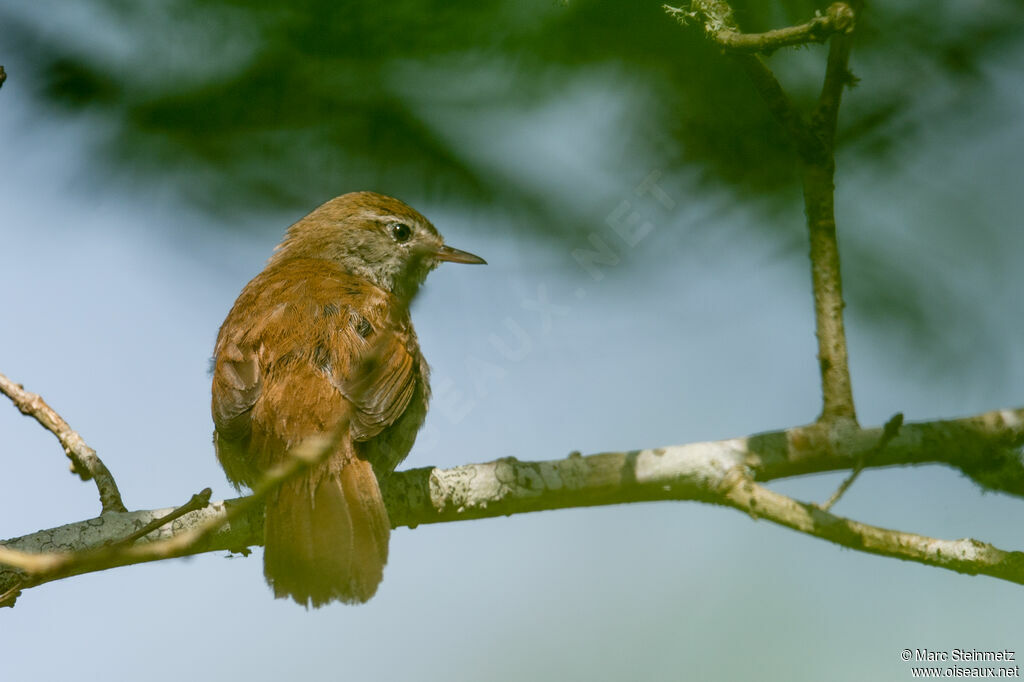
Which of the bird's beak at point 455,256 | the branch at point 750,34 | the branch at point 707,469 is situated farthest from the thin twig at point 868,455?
the bird's beak at point 455,256

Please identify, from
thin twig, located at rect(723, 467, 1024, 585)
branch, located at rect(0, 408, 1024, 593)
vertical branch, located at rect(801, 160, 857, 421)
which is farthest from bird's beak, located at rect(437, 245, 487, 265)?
thin twig, located at rect(723, 467, 1024, 585)

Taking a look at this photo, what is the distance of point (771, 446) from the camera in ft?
10.9

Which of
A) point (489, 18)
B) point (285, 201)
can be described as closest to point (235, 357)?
point (285, 201)

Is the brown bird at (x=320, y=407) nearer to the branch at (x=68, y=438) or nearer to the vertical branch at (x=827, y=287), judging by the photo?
the branch at (x=68, y=438)

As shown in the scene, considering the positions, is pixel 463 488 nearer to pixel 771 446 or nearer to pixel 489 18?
pixel 771 446

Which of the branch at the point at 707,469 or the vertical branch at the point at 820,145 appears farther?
the branch at the point at 707,469

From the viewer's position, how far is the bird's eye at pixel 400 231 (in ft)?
17.6

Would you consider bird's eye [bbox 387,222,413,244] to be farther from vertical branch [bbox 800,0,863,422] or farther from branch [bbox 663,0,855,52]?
branch [bbox 663,0,855,52]

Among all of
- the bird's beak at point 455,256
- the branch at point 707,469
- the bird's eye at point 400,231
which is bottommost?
the branch at point 707,469

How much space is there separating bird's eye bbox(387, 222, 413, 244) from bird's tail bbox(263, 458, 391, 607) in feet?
6.58

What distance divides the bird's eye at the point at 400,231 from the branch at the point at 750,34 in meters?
2.73

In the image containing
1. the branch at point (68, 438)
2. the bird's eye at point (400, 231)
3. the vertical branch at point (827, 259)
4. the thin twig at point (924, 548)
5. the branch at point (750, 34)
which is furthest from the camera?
the bird's eye at point (400, 231)

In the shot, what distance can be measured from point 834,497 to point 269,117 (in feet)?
7.84

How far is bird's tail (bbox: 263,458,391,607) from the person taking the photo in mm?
3424
